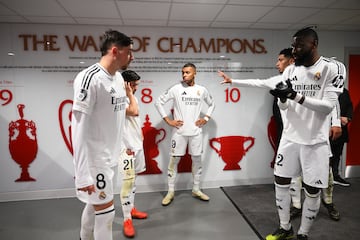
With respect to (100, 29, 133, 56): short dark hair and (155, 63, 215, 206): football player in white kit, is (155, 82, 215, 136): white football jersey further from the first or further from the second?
(100, 29, 133, 56): short dark hair

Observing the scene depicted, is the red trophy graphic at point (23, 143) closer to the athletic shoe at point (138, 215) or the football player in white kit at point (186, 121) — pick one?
the athletic shoe at point (138, 215)

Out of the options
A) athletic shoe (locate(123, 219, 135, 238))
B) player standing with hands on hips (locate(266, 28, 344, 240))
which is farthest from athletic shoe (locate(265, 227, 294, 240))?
athletic shoe (locate(123, 219, 135, 238))

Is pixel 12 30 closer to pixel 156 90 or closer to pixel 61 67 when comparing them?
pixel 61 67

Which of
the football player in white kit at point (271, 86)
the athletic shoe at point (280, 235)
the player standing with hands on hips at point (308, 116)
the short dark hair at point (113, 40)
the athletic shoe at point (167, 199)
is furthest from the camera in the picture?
the athletic shoe at point (167, 199)

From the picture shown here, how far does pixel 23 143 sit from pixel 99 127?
8.60 ft

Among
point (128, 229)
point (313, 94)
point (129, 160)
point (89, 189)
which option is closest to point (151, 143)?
point (129, 160)

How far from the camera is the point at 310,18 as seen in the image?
135 inches

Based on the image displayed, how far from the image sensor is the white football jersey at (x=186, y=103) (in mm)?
3344

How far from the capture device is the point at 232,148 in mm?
4012

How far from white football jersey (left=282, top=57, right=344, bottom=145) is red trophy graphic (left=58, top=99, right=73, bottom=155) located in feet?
9.88

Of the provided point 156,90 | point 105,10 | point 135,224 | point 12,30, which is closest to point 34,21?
point 12,30

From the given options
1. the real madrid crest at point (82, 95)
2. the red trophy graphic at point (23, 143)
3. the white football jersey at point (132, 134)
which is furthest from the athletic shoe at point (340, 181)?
the red trophy graphic at point (23, 143)

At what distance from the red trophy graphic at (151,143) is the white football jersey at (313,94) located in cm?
210

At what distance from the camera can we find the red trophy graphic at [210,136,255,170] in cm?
398
